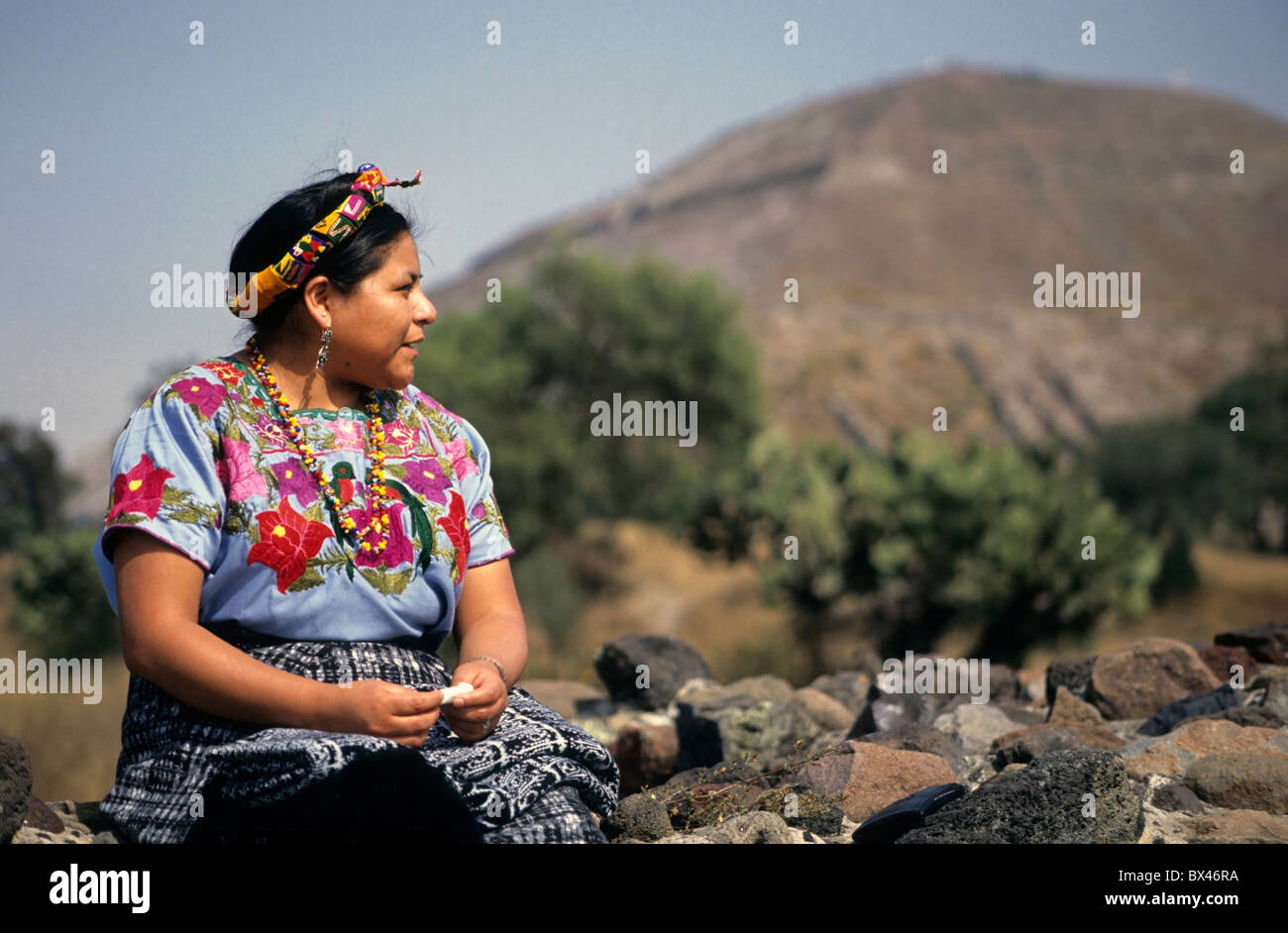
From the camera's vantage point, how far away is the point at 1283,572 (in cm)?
2588

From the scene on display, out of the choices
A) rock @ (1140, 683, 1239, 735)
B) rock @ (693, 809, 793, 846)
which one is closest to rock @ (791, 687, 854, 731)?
rock @ (1140, 683, 1239, 735)

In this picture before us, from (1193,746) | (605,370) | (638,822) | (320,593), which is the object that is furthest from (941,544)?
(605,370)

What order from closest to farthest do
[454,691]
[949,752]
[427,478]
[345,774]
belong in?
[345,774], [454,691], [427,478], [949,752]

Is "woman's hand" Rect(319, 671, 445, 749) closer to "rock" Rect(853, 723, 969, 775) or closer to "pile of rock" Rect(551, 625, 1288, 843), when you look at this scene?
"pile of rock" Rect(551, 625, 1288, 843)

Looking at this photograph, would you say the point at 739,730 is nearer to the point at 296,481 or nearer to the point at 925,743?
the point at 925,743

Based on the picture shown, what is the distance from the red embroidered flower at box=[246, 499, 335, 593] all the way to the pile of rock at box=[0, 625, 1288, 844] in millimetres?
1022

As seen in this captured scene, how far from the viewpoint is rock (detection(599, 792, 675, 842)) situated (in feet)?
10.7

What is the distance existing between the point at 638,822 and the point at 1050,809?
3.60ft

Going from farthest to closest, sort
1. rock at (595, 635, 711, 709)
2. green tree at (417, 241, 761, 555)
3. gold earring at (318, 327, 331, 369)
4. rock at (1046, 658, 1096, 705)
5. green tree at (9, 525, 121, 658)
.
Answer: green tree at (417, 241, 761, 555)
green tree at (9, 525, 121, 658)
rock at (595, 635, 711, 709)
rock at (1046, 658, 1096, 705)
gold earring at (318, 327, 331, 369)

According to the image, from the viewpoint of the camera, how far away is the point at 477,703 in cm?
Answer: 272

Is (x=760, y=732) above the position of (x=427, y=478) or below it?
below
